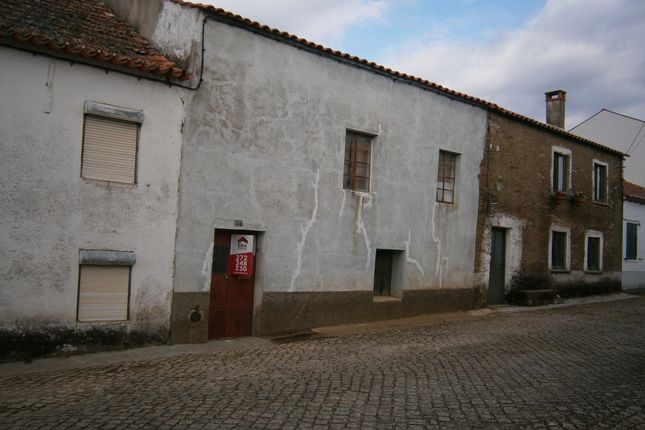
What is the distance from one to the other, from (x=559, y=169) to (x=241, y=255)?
12652mm

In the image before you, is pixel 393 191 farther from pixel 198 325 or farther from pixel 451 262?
pixel 198 325

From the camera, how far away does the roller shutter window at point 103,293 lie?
8492 millimetres

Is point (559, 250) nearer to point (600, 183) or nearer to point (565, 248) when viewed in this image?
point (565, 248)

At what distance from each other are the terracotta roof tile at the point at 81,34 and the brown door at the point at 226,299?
3254mm

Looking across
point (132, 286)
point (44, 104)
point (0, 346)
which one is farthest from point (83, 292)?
point (44, 104)

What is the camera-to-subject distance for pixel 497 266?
15.8 metres

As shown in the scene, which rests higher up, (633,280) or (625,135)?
(625,135)

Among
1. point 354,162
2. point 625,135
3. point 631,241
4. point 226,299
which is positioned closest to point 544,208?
point 631,241

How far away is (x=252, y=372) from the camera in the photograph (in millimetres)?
7488

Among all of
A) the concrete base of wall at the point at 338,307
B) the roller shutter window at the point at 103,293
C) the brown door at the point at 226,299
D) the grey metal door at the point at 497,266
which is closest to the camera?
the roller shutter window at the point at 103,293

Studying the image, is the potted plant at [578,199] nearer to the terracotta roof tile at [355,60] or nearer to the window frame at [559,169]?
the window frame at [559,169]

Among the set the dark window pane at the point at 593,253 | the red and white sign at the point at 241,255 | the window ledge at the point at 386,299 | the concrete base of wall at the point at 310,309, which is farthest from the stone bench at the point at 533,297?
the red and white sign at the point at 241,255

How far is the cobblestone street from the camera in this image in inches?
217

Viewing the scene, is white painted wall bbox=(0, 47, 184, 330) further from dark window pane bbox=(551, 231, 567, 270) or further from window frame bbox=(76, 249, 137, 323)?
dark window pane bbox=(551, 231, 567, 270)
